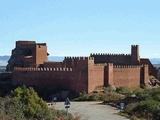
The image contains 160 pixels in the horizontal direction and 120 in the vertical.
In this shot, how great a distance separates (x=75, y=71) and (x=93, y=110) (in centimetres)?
908

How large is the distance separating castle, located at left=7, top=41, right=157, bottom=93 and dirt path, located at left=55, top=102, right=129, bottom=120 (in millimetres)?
4118

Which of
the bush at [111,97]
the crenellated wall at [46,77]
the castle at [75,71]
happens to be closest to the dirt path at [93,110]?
the bush at [111,97]

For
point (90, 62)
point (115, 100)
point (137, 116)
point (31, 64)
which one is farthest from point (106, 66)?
point (137, 116)

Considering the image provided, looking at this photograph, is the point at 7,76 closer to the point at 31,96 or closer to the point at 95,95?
the point at 95,95

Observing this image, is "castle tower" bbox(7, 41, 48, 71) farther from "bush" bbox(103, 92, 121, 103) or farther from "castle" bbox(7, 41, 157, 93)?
"bush" bbox(103, 92, 121, 103)

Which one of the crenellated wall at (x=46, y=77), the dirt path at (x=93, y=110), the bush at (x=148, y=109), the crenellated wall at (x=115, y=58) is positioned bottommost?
the dirt path at (x=93, y=110)

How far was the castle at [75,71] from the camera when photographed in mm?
38625

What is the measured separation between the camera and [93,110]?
30.5 meters

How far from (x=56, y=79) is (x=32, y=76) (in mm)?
2796

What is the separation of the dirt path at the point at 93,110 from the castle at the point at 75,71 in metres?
4.12

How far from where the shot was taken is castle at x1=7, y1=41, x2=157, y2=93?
127 feet

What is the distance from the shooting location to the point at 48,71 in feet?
134

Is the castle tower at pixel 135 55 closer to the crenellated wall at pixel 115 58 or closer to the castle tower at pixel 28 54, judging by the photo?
the crenellated wall at pixel 115 58

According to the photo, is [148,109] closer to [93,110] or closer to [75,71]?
[93,110]
